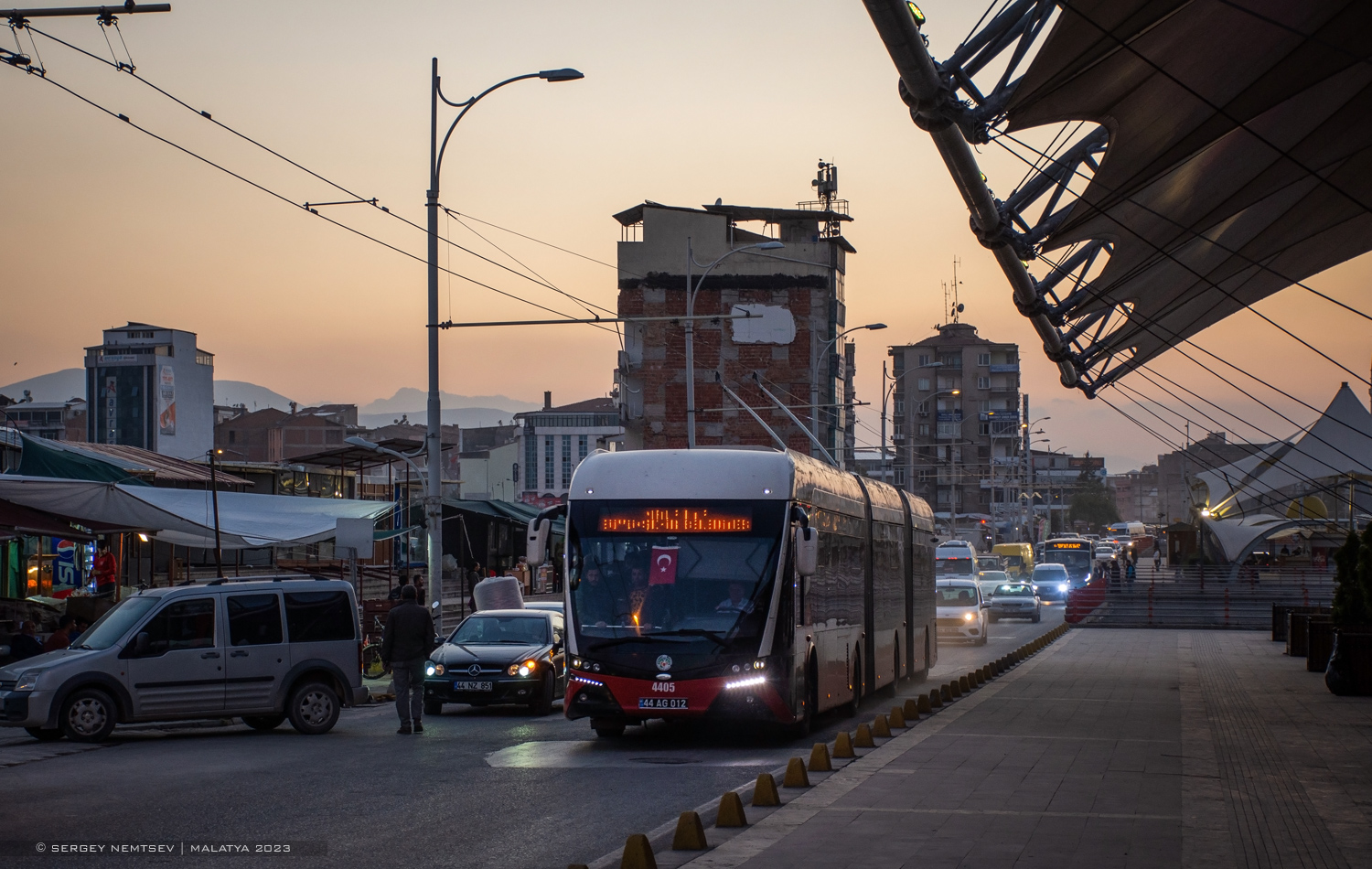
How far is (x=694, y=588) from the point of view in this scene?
50.0ft

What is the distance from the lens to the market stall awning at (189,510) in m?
21.8

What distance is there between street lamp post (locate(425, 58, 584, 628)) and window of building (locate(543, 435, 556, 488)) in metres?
100

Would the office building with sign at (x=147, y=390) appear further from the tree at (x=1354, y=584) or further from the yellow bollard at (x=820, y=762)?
the yellow bollard at (x=820, y=762)

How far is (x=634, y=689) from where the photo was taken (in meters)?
14.9

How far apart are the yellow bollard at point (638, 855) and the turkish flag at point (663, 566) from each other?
7509 millimetres

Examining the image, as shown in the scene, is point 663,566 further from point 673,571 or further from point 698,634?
point 698,634

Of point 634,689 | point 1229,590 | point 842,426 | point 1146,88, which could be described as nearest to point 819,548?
point 634,689

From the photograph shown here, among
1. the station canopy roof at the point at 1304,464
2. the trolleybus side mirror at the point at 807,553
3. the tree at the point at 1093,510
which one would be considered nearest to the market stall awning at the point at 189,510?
the trolleybus side mirror at the point at 807,553

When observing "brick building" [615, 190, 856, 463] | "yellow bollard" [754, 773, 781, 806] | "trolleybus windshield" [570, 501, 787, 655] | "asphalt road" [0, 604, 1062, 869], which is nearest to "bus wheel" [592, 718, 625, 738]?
"asphalt road" [0, 604, 1062, 869]

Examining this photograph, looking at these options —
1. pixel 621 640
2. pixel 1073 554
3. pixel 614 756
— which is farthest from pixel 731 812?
pixel 1073 554

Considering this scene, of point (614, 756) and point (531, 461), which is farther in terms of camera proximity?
point (531, 461)

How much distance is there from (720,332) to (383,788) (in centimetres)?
5364

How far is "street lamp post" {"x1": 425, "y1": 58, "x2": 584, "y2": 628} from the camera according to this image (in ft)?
79.6

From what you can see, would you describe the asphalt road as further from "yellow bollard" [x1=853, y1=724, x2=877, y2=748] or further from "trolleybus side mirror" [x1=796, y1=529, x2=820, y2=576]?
"trolleybus side mirror" [x1=796, y1=529, x2=820, y2=576]
